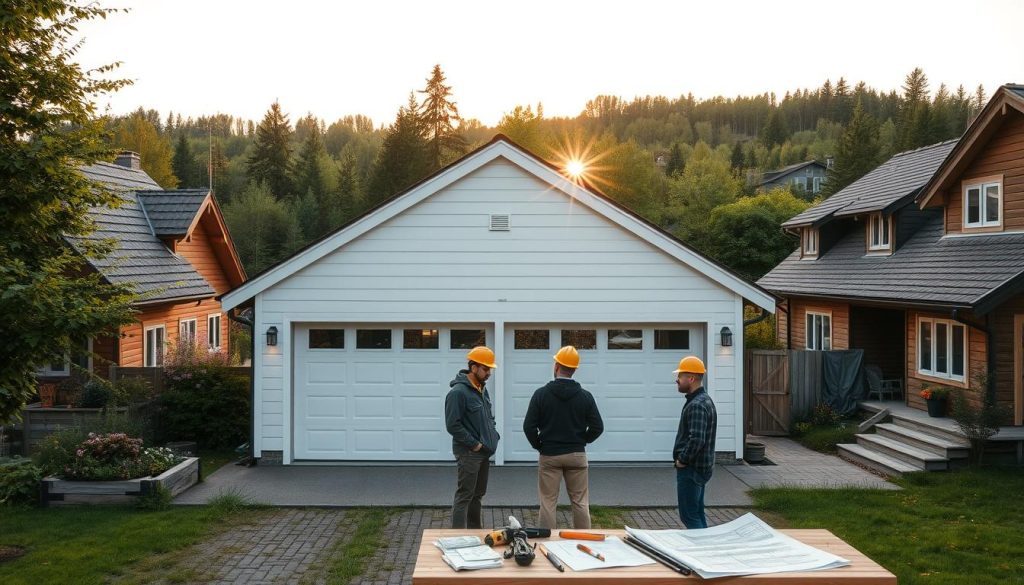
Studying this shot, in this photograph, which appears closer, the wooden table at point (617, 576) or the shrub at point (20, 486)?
the wooden table at point (617, 576)

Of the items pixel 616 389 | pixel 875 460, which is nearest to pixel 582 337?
pixel 616 389

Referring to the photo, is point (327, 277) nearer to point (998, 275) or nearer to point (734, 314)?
point (734, 314)

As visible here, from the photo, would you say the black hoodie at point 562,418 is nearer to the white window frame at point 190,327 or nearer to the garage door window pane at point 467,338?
the garage door window pane at point 467,338

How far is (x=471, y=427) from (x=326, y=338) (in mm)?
6367

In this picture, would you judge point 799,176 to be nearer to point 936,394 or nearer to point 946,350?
point 946,350

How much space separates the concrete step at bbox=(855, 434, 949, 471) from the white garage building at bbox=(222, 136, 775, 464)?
9.36 feet

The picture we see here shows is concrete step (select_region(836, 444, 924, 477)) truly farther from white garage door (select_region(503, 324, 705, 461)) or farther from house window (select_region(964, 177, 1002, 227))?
house window (select_region(964, 177, 1002, 227))

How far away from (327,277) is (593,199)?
15.2 feet

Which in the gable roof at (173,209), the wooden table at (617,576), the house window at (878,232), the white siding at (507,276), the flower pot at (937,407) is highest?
the gable roof at (173,209)

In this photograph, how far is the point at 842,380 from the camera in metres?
17.8

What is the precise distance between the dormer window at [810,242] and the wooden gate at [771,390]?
7.80 meters

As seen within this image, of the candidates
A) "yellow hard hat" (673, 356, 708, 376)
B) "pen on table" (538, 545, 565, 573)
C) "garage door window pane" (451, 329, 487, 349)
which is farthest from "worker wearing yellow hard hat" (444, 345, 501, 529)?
"garage door window pane" (451, 329, 487, 349)

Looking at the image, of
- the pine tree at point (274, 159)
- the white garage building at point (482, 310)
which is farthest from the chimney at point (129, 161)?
the pine tree at point (274, 159)

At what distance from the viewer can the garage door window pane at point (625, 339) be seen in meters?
13.9
